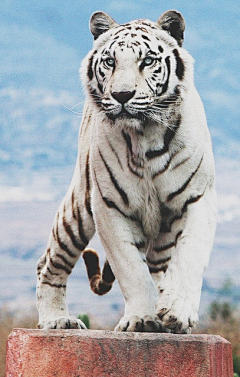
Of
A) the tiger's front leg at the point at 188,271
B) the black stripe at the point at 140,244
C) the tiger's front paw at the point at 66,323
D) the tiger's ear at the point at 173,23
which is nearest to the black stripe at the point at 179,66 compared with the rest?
the tiger's ear at the point at 173,23

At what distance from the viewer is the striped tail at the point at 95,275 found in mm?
5234

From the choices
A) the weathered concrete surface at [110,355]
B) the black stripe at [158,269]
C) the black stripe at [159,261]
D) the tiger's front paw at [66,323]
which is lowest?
the weathered concrete surface at [110,355]

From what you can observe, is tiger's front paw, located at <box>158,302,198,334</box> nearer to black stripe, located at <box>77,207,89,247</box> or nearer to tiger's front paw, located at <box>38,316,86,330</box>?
tiger's front paw, located at <box>38,316,86,330</box>

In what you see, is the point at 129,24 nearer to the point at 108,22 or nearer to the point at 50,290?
the point at 108,22

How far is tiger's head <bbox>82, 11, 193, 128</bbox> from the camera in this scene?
3.84m

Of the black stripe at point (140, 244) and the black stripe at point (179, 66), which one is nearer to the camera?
the black stripe at point (179, 66)

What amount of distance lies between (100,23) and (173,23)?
44 centimetres

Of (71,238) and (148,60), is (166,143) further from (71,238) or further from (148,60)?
(71,238)

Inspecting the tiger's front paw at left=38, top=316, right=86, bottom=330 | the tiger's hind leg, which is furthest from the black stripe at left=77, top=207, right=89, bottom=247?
the tiger's front paw at left=38, top=316, right=86, bottom=330

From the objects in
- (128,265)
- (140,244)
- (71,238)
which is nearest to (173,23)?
(140,244)

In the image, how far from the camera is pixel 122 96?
3801 mm

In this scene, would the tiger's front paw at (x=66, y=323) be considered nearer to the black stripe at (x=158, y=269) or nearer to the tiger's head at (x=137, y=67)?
the black stripe at (x=158, y=269)

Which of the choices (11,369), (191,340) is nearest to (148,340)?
(191,340)

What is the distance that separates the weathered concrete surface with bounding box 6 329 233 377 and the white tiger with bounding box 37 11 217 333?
0.47 feet
